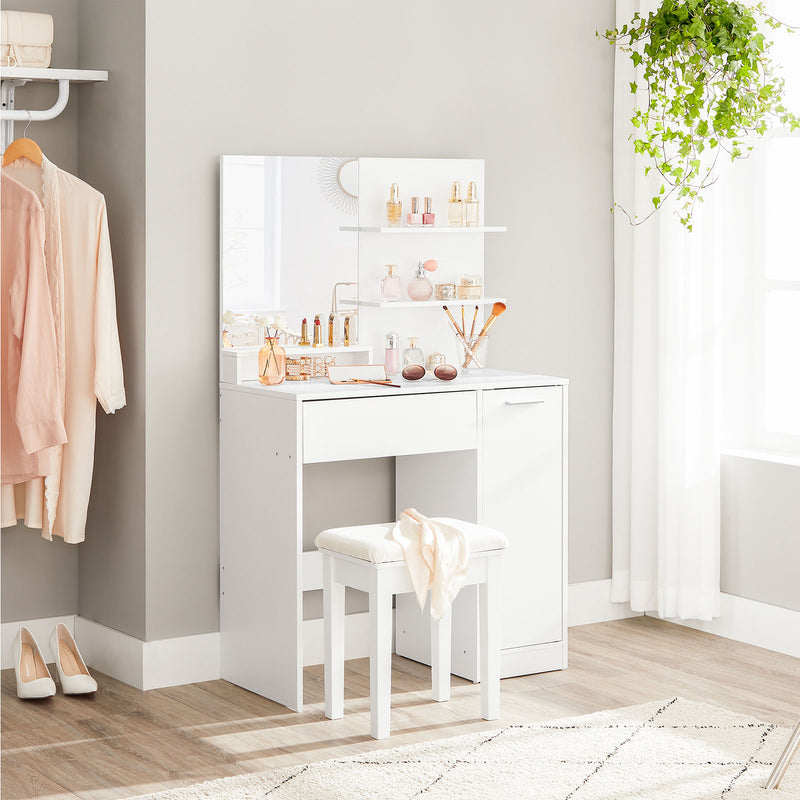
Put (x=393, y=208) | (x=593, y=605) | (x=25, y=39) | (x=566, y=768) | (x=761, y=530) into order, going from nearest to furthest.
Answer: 1. (x=566, y=768)
2. (x=25, y=39)
3. (x=393, y=208)
4. (x=761, y=530)
5. (x=593, y=605)

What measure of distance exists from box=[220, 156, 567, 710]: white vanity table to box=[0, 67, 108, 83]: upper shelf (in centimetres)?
49

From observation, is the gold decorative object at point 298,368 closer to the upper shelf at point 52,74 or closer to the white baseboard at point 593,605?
the upper shelf at point 52,74

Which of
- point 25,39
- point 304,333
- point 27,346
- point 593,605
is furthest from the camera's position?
point 593,605

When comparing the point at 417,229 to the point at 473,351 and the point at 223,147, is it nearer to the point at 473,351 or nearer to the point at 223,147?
the point at 473,351

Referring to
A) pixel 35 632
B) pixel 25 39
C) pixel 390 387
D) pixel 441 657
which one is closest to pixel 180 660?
pixel 35 632

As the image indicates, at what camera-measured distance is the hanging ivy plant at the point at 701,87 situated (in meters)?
3.94

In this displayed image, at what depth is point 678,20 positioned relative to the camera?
157 inches

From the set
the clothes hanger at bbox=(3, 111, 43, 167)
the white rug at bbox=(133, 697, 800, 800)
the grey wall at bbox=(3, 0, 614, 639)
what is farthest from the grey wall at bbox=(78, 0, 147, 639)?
the white rug at bbox=(133, 697, 800, 800)

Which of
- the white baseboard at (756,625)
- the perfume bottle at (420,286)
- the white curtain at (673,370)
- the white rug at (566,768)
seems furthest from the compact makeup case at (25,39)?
the white baseboard at (756,625)

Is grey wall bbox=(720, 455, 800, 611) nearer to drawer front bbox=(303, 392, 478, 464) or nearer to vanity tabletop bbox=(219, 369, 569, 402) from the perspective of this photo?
vanity tabletop bbox=(219, 369, 569, 402)

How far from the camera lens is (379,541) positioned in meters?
3.30

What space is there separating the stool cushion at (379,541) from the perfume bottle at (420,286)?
0.86 m

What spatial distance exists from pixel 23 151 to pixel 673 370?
223 cm

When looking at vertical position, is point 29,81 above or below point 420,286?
above
